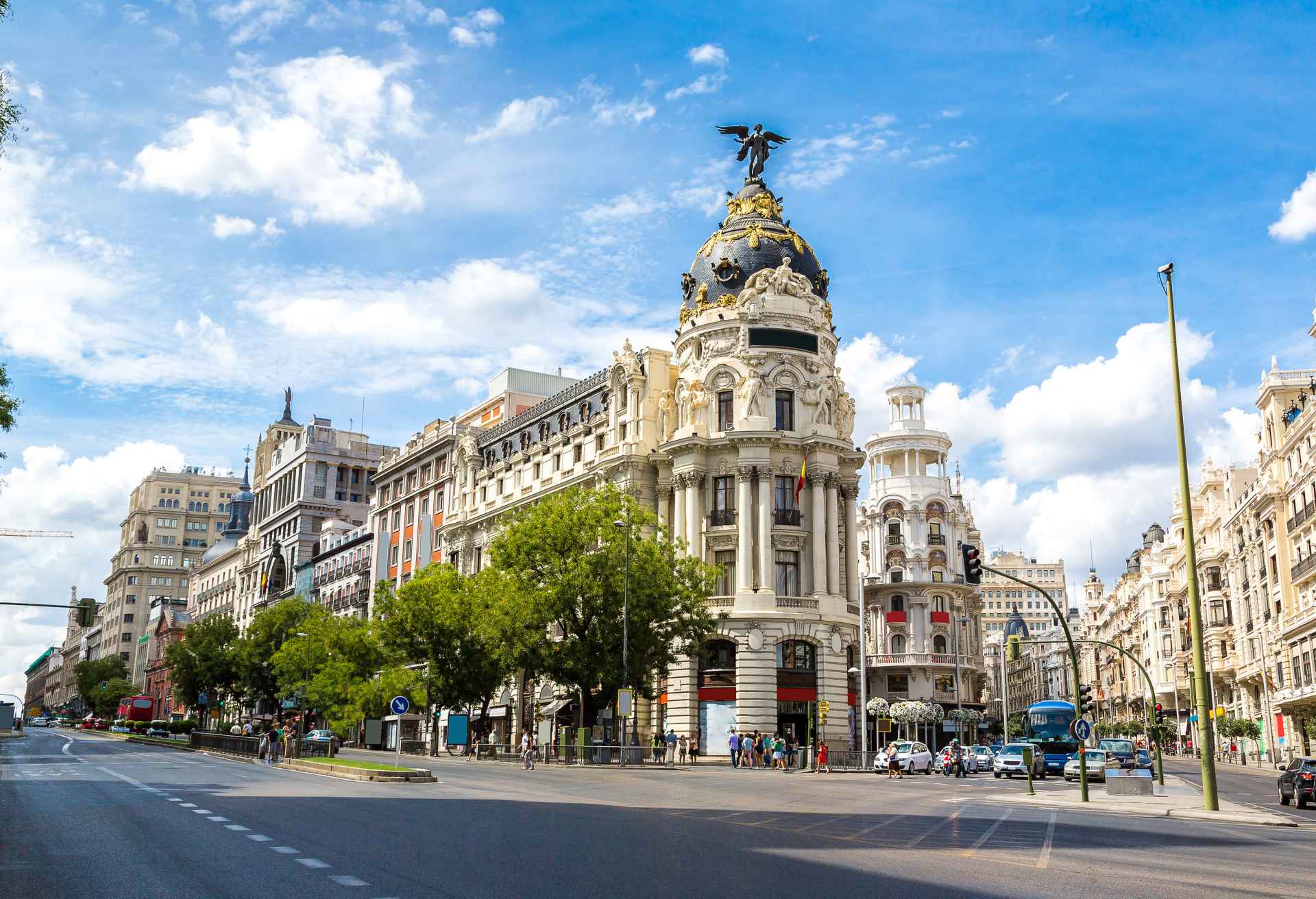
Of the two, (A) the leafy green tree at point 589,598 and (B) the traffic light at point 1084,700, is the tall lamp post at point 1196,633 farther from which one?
(A) the leafy green tree at point 589,598

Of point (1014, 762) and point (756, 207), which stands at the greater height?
point (756, 207)

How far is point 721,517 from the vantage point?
6612 centimetres

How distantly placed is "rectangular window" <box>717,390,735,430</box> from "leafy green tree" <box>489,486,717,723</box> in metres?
12.4

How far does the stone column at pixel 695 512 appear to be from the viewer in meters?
65.8

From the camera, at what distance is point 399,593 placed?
60469 millimetres

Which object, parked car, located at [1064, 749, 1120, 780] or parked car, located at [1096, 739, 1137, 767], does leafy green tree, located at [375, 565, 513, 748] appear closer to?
parked car, located at [1064, 749, 1120, 780]

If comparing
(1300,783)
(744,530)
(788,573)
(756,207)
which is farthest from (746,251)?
(1300,783)

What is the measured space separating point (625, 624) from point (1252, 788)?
24818 mm

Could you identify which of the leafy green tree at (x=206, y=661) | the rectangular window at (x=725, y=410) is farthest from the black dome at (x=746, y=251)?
the leafy green tree at (x=206, y=661)

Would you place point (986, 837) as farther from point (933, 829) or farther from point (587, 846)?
point (587, 846)

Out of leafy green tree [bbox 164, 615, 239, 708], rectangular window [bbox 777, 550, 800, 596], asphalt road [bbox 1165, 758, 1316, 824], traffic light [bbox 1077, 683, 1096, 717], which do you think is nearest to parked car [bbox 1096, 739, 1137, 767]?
asphalt road [bbox 1165, 758, 1316, 824]

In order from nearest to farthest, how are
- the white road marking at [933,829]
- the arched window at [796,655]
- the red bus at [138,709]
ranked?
the white road marking at [933,829], the arched window at [796,655], the red bus at [138,709]

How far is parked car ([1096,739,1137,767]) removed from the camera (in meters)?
50.2

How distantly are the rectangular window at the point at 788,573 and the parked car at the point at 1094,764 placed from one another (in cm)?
1845
